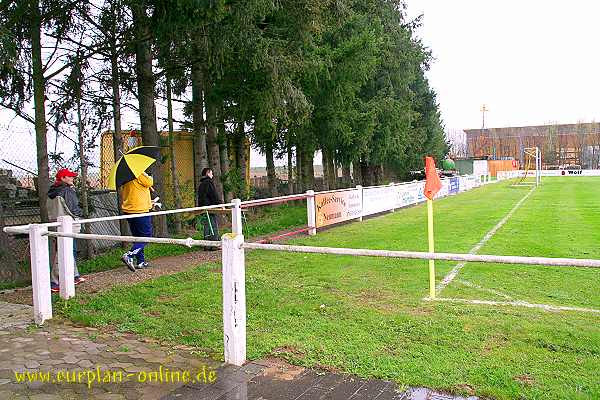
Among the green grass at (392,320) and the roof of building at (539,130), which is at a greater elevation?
the roof of building at (539,130)

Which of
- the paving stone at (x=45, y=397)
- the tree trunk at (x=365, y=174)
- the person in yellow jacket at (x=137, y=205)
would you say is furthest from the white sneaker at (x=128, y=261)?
the tree trunk at (x=365, y=174)

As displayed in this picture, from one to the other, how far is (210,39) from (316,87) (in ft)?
22.6

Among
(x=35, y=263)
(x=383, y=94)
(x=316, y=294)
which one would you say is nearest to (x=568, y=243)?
(x=316, y=294)

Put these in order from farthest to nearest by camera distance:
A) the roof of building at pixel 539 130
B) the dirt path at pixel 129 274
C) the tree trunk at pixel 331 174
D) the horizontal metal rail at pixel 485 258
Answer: the roof of building at pixel 539 130, the tree trunk at pixel 331 174, the dirt path at pixel 129 274, the horizontal metal rail at pixel 485 258

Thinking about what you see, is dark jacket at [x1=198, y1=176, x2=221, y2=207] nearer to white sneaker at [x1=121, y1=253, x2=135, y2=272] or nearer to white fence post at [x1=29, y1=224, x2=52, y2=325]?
white sneaker at [x1=121, y1=253, x2=135, y2=272]

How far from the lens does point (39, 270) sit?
19.6ft

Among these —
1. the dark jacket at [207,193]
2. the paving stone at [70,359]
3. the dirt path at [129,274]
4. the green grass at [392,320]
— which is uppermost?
the dark jacket at [207,193]

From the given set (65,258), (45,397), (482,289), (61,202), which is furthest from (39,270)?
(482,289)

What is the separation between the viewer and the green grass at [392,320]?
432 centimetres

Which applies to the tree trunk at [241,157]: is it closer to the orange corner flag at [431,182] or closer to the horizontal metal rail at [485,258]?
the orange corner flag at [431,182]

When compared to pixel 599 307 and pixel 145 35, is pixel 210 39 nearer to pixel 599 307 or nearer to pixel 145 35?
pixel 145 35

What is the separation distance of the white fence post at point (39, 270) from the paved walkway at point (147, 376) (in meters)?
0.62

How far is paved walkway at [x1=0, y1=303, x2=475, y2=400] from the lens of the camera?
4016 mm

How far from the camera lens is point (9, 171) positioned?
33.7 ft
